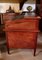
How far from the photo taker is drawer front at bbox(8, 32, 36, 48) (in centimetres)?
276

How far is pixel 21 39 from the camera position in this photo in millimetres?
2793

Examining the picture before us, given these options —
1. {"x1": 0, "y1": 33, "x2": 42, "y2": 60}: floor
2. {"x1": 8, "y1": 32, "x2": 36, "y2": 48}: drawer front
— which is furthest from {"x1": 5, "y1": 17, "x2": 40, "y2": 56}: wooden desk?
{"x1": 0, "y1": 33, "x2": 42, "y2": 60}: floor

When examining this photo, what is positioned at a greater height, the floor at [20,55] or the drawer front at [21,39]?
the drawer front at [21,39]

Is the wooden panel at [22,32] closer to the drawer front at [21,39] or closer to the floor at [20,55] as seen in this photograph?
the drawer front at [21,39]

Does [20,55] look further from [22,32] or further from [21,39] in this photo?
[22,32]

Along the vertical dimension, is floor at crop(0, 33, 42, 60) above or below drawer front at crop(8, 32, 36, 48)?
below

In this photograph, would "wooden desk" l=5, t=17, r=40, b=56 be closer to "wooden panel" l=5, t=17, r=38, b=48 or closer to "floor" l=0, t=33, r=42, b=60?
"wooden panel" l=5, t=17, r=38, b=48

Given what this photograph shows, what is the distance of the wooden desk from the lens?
2.67m

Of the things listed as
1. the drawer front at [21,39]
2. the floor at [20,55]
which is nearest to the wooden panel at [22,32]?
the drawer front at [21,39]

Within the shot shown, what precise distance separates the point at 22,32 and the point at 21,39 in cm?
16

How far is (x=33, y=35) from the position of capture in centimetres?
275

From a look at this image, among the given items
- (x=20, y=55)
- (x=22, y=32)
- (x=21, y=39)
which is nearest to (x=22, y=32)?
(x=22, y=32)

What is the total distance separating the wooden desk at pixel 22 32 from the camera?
267cm

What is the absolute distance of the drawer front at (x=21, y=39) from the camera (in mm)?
2760
